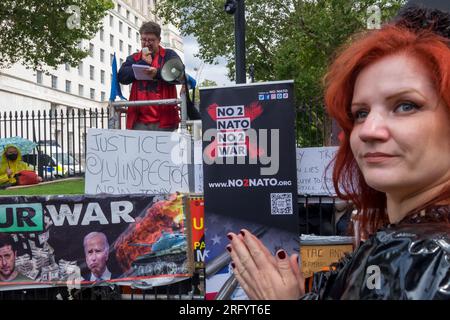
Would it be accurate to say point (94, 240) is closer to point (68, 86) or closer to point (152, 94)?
point (152, 94)

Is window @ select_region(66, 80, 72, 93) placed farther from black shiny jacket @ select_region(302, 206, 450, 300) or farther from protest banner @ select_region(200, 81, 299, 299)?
black shiny jacket @ select_region(302, 206, 450, 300)

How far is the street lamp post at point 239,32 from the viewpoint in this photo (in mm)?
5949

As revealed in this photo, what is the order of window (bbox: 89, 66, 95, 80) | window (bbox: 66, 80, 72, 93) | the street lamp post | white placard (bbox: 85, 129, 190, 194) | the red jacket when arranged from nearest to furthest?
1. white placard (bbox: 85, 129, 190, 194)
2. the street lamp post
3. the red jacket
4. window (bbox: 66, 80, 72, 93)
5. window (bbox: 89, 66, 95, 80)

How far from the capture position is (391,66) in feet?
Result: 4.49

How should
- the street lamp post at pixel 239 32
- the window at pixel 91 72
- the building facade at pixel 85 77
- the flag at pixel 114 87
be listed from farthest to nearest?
the window at pixel 91 72, the building facade at pixel 85 77, the flag at pixel 114 87, the street lamp post at pixel 239 32

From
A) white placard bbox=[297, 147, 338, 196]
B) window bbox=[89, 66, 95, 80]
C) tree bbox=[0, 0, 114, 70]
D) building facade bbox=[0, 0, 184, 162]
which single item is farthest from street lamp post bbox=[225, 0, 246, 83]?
window bbox=[89, 66, 95, 80]

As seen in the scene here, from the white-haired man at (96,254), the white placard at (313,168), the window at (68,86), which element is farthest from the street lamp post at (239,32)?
the window at (68,86)

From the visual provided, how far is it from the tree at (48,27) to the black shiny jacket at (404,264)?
17195 mm

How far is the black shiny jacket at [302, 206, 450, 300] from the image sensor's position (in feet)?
3.68

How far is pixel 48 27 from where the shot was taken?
17.4m

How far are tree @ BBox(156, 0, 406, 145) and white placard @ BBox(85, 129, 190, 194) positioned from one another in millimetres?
12209

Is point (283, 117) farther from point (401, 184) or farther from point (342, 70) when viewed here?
point (401, 184)

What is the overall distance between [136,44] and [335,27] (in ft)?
228

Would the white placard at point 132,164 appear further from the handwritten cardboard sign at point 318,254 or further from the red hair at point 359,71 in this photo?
the red hair at point 359,71
